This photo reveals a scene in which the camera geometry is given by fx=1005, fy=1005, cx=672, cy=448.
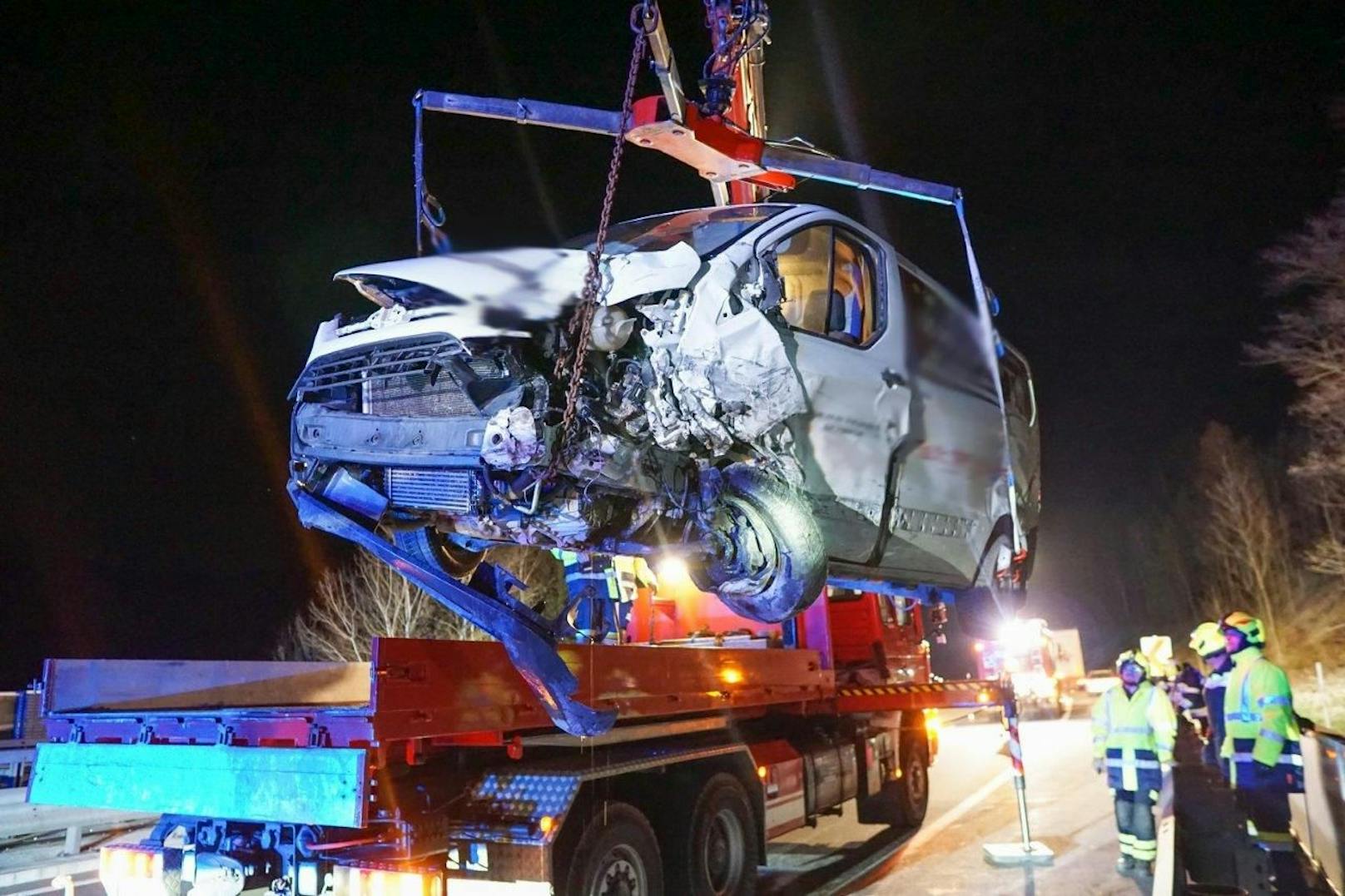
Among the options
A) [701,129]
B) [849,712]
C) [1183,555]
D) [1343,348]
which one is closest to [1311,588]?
[1183,555]

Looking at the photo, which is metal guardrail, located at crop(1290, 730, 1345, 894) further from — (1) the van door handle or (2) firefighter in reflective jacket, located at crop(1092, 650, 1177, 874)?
(1) the van door handle

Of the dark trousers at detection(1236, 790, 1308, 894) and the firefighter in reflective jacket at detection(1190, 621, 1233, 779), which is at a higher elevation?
the firefighter in reflective jacket at detection(1190, 621, 1233, 779)

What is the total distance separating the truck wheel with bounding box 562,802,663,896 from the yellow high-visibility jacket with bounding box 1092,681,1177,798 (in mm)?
3922

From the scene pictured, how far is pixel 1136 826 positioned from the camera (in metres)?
7.04

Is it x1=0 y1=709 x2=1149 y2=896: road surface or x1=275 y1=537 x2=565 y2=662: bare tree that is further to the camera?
x1=275 y1=537 x2=565 y2=662: bare tree

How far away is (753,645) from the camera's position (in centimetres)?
758

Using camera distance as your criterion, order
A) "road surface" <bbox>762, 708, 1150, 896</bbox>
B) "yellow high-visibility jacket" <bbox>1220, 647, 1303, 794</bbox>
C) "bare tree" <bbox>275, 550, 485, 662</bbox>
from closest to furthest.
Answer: "yellow high-visibility jacket" <bbox>1220, 647, 1303, 794</bbox>
"road surface" <bbox>762, 708, 1150, 896</bbox>
"bare tree" <bbox>275, 550, 485, 662</bbox>

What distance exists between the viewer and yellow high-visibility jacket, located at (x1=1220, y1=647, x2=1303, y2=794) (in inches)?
220

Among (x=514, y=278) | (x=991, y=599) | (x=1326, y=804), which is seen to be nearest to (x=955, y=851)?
(x=991, y=599)

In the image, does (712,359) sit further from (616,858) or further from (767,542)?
(616,858)

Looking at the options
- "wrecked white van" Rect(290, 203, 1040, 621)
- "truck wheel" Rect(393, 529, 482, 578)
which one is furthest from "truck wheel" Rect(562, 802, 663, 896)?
"truck wheel" Rect(393, 529, 482, 578)

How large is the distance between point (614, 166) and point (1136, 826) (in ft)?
19.6

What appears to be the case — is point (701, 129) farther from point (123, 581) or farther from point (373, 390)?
point (123, 581)

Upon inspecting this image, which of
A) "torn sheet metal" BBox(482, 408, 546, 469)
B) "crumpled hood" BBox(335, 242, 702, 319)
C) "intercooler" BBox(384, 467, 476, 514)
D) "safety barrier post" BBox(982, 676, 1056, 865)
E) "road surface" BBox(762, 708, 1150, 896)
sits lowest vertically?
"road surface" BBox(762, 708, 1150, 896)
